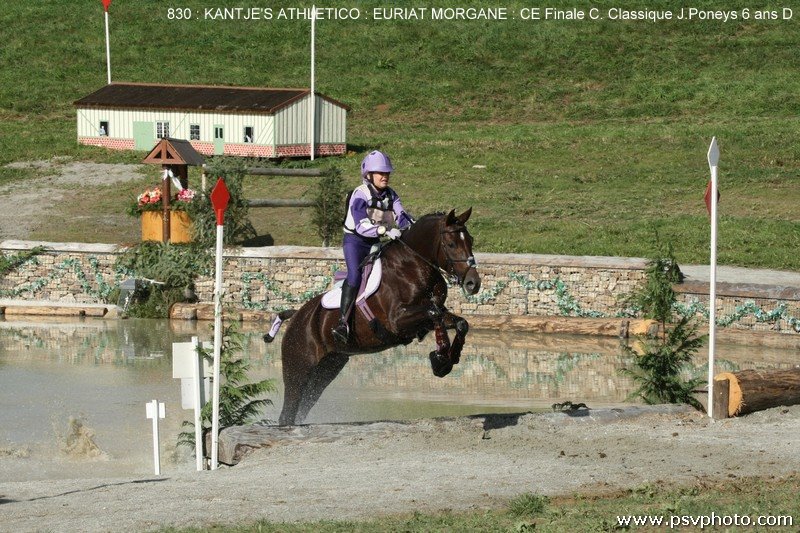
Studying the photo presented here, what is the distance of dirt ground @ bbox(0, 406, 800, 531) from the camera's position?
8.95m

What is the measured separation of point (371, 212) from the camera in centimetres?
1217

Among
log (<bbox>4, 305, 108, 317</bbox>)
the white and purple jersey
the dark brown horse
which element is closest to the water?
log (<bbox>4, 305, 108, 317</bbox>)

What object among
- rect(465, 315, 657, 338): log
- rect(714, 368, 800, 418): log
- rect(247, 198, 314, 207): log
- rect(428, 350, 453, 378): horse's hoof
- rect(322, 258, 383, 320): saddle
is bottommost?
rect(465, 315, 657, 338): log

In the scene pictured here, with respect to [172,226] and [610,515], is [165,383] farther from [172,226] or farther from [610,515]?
[610,515]

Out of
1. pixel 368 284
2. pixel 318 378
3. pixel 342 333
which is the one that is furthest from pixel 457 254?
pixel 318 378

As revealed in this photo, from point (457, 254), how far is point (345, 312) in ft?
4.74

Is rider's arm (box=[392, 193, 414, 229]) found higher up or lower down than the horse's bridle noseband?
higher up

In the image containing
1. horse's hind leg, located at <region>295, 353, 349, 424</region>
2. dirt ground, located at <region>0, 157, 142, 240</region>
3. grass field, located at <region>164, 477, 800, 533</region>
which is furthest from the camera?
dirt ground, located at <region>0, 157, 142, 240</region>

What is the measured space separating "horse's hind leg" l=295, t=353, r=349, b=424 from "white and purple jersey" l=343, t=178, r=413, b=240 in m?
1.39

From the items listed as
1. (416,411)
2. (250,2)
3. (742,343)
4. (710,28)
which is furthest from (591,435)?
(250,2)

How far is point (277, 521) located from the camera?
856cm

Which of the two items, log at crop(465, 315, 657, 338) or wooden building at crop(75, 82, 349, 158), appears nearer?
log at crop(465, 315, 657, 338)

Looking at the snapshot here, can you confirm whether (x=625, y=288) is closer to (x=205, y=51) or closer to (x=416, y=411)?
(x=416, y=411)

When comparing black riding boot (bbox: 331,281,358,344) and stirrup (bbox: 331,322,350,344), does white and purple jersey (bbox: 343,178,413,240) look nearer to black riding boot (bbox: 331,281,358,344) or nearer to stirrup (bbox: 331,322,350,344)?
black riding boot (bbox: 331,281,358,344)
